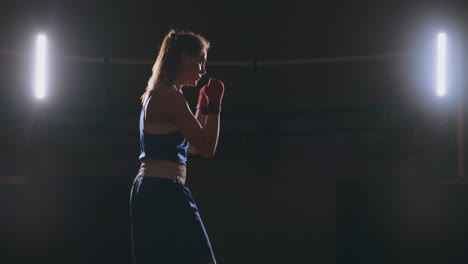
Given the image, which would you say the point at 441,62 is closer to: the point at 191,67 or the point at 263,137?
the point at 263,137

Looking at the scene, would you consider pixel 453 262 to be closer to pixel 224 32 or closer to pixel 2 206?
pixel 2 206

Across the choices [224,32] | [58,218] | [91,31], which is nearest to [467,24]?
[58,218]

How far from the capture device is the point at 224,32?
8.20m

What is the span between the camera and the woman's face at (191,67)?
1.91m

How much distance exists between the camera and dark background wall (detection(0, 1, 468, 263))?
3.15m

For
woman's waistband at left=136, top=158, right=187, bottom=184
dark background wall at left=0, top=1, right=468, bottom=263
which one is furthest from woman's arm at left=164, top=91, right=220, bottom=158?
dark background wall at left=0, top=1, right=468, bottom=263

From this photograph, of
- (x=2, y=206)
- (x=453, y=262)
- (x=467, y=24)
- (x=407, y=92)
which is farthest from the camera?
(x=407, y=92)

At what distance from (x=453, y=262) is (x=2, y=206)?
2.48 meters

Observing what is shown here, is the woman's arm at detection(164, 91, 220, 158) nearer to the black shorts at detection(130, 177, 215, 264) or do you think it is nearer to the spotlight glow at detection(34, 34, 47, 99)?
the black shorts at detection(130, 177, 215, 264)

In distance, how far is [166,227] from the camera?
6.00ft

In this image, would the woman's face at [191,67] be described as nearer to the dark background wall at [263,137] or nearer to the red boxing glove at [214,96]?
the red boxing glove at [214,96]

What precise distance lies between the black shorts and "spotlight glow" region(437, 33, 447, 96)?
3.14m

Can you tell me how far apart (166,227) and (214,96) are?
0.49m

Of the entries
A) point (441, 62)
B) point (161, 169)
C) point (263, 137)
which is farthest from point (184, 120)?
point (263, 137)
